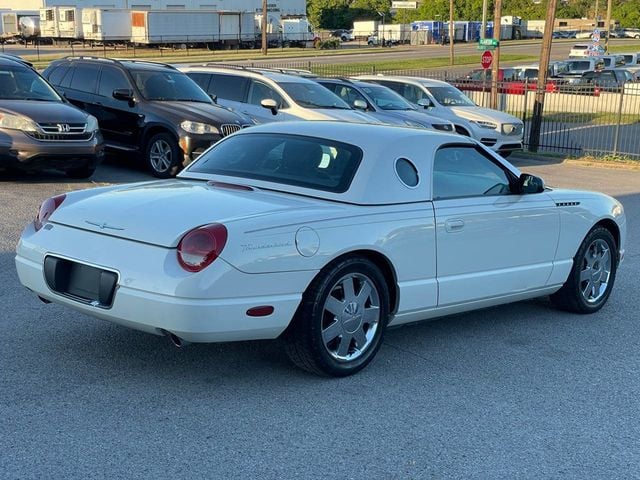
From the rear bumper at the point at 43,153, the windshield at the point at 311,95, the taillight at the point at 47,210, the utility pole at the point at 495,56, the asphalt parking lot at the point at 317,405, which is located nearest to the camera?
the asphalt parking lot at the point at 317,405

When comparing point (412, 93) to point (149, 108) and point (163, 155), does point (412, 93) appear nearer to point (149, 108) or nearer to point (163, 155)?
point (149, 108)

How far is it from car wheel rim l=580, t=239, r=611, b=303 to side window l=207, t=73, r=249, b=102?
10067mm

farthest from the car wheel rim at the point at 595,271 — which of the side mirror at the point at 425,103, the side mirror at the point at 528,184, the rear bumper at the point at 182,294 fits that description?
the side mirror at the point at 425,103

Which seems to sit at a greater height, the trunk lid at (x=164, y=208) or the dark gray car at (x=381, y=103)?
the trunk lid at (x=164, y=208)

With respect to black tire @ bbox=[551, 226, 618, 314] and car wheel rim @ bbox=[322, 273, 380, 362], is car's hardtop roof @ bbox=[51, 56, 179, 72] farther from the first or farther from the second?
car wheel rim @ bbox=[322, 273, 380, 362]

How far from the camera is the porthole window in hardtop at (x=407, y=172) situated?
225 inches

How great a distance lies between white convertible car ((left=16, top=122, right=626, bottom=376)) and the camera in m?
4.68

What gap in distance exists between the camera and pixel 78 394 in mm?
4797

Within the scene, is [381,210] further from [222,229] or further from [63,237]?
[63,237]

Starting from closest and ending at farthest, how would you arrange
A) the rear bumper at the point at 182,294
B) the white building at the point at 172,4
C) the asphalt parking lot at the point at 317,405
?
1. the asphalt parking lot at the point at 317,405
2. the rear bumper at the point at 182,294
3. the white building at the point at 172,4

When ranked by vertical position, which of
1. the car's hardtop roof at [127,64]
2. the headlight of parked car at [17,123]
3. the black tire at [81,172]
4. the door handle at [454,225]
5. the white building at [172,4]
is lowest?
the black tire at [81,172]

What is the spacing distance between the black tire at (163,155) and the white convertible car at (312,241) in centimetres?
704

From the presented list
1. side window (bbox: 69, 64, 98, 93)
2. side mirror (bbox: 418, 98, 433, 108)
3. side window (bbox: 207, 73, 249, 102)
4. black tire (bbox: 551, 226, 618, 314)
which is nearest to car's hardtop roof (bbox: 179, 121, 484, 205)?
black tire (bbox: 551, 226, 618, 314)

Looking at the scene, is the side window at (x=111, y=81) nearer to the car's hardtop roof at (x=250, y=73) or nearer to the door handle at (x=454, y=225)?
the car's hardtop roof at (x=250, y=73)
